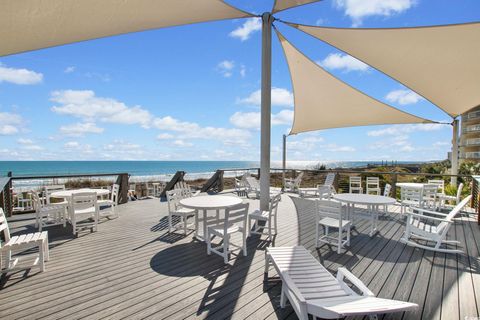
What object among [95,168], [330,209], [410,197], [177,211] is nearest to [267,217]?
[330,209]

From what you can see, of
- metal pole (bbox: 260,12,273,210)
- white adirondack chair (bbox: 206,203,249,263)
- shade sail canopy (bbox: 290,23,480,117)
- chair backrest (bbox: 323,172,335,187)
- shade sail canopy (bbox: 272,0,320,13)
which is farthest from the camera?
chair backrest (bbox: 323,172,335,187)

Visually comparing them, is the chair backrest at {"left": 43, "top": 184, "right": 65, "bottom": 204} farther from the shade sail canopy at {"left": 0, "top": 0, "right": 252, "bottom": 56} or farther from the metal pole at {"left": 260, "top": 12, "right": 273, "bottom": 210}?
the metal pole at {"left": 260, "top": 12, "right": 273, "bottom": 210}

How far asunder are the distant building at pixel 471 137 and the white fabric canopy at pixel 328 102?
3134 centimetres

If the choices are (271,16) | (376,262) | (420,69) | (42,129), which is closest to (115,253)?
(376,262)

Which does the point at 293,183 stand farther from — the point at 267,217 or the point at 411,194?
the point at 267,217

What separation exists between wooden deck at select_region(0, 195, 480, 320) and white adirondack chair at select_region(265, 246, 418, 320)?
0.33m

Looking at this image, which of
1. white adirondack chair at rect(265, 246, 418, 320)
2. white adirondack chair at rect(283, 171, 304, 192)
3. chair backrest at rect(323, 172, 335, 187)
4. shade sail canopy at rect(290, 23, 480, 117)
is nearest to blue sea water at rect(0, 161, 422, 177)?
white adirondack chair at rect(283, 171, 304, 192)

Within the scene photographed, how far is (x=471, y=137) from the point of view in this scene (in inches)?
1161

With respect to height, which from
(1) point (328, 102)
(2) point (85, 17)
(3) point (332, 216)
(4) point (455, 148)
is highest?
(2) point (85, 17)

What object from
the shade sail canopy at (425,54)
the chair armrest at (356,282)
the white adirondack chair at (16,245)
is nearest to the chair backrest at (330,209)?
the chair armrest at (356,282)

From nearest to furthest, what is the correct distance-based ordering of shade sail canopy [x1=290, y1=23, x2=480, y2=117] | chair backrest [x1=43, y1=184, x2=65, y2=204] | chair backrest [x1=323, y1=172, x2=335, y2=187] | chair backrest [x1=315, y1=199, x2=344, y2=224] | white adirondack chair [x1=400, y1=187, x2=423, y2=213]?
chair backrest [x1=315, y1=199, x2=344, y2=224], shade sail canopy [x1=290, y1=23, x2=480, y2=117], chair backrest [x1=43, y1=184, x2=65, y2=204], white adirondack chair [x1=400, y1=187, x2=423, y2=213], chair backrest [x1=323, y1=172, x2=335, y2=187]

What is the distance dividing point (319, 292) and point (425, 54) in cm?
489

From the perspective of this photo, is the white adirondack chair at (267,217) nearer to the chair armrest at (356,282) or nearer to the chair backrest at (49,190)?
the chair armrest at (356,282)

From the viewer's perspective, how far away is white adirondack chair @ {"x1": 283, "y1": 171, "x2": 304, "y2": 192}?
28.8ft
